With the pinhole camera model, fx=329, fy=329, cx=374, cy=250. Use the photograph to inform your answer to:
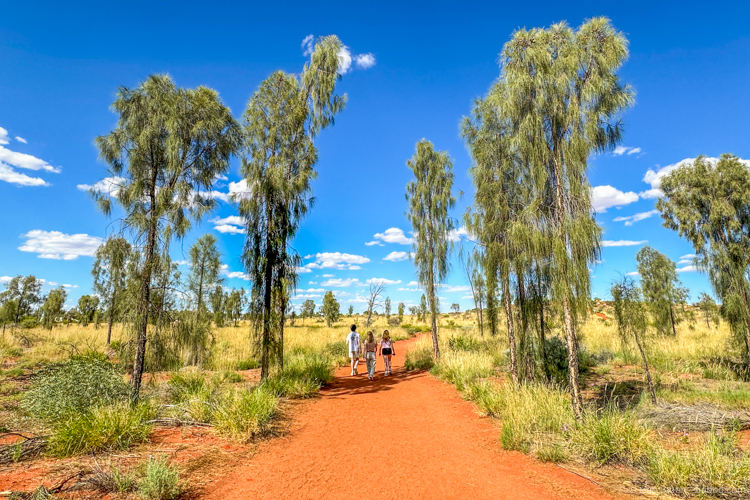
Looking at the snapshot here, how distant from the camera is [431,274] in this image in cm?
1537

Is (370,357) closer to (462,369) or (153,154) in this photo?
(462,369)

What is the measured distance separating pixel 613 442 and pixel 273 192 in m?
9.34

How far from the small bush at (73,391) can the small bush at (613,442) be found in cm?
848

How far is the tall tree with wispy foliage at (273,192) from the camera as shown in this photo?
379 inches

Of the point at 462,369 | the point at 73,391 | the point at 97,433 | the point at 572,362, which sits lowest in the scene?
the point at 462,369

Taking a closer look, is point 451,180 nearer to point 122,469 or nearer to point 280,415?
point 280,415

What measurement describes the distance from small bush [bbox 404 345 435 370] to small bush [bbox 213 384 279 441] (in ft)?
29.6

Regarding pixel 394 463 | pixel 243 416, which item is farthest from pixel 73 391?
pixel 394 463

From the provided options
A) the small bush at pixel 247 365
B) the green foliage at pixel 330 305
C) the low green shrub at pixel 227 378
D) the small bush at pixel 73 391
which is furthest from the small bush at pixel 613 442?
the green foliage at pixel 330 305

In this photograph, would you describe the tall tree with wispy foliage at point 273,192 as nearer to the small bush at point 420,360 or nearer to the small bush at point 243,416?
the small bush at point 243,416

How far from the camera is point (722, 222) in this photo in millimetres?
12656

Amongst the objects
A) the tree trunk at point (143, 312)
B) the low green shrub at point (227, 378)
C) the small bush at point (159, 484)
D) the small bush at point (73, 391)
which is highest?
the tree trunk at point (143, 312)

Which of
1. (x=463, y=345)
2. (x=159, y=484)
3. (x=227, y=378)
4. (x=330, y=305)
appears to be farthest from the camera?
(x=330, y=305)

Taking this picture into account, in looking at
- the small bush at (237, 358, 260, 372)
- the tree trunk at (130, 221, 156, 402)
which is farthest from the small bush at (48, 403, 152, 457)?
the small bush at (237, 358, 260, 372)
